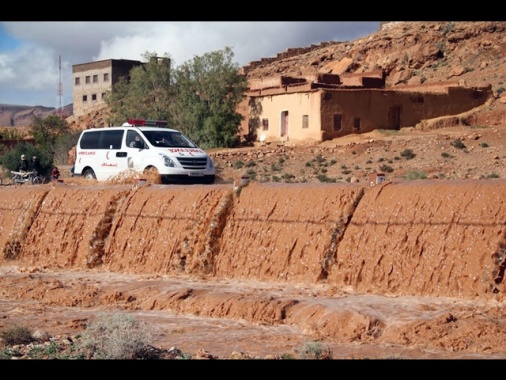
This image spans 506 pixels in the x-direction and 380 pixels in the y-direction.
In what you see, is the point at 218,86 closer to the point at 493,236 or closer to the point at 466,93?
the point at 466,93

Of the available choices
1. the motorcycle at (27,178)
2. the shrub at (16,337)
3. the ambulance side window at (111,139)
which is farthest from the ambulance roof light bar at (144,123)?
the shrub at (16,337)

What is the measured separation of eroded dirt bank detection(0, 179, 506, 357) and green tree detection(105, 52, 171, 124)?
32.1 m

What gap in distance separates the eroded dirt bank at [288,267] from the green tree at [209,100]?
83.5 feet

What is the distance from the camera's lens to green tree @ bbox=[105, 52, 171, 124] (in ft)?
175

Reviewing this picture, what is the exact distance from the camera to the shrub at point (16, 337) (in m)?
12.5

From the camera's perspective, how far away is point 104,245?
20578 millimetres

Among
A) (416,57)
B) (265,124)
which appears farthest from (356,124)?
(416,57)

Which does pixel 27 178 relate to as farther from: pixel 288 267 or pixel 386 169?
pixel 288 267

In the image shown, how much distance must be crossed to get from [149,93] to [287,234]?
127 ft

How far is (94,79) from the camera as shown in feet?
248

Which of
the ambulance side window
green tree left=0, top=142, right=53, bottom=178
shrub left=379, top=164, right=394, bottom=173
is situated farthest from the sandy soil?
shrub left=379, top=164, right=394, bottom=173

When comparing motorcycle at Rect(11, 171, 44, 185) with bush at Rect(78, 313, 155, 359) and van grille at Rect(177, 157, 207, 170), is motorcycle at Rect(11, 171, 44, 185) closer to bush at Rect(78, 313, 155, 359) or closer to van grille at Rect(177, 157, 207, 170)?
van grille at Rect(177, 157, 207, 170)
